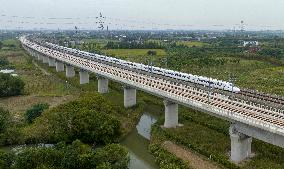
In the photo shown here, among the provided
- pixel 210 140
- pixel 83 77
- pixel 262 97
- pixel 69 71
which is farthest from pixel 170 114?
pixel 69 71

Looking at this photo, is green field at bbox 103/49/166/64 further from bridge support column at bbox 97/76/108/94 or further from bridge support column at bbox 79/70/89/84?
bridge support column at bbox 97/76/108/94

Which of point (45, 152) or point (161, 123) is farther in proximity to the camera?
point (161, 123)

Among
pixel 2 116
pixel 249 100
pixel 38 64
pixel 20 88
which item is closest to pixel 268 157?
pixel 249 100

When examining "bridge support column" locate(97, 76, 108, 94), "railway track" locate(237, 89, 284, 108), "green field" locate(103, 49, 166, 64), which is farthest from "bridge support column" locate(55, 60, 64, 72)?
"railway track" locate(237, 89, 284, 108)

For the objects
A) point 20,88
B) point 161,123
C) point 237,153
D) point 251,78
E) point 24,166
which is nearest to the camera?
point 24,166

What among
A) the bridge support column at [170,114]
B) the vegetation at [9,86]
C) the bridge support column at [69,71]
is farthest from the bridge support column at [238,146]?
the bridge support column at [69,71]

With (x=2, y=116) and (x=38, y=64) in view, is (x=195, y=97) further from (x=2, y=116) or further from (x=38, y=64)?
(x=38, y=64)

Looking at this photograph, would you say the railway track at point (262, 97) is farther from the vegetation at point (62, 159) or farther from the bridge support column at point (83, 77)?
the bridge support column at point (83, 77)
